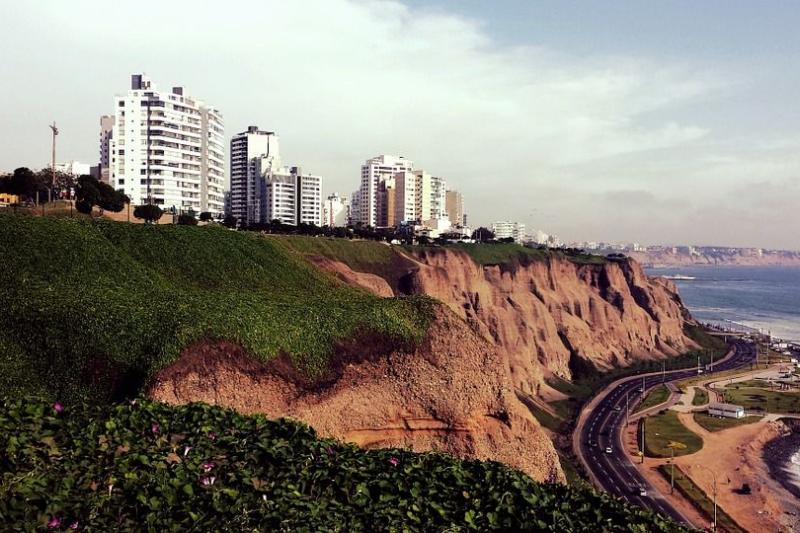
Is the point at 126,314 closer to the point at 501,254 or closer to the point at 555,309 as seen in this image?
the point at 555,309

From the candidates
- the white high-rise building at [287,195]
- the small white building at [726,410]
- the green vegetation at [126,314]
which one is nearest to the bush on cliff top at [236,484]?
the green vegetation at [126,314]

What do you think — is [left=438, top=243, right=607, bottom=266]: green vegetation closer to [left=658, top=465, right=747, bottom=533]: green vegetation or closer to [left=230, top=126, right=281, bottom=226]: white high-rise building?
[left=658, top=465, right=747, bottom=533]: green vegetation

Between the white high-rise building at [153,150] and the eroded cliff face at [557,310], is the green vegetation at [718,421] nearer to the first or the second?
the eroded cliff face at [557,310]

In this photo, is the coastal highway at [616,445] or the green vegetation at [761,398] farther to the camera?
the green vegetation at [761,398]

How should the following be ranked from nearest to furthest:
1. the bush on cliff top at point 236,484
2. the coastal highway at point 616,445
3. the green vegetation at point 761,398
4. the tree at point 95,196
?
the bush on cliff top at point 236,484 → the coastal highway at point 616,445 → the tree at point 95,196 → the green vegetation at point 761,398

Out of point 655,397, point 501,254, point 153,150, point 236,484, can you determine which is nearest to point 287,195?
point 153,150

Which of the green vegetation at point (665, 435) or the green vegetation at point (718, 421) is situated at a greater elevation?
the green vegetation at point (665, 435)

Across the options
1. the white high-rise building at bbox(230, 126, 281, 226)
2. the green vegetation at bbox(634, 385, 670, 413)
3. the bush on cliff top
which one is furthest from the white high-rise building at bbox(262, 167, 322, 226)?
the bush on cliff top

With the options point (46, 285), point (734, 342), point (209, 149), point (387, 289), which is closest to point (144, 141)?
point (209, 149)
